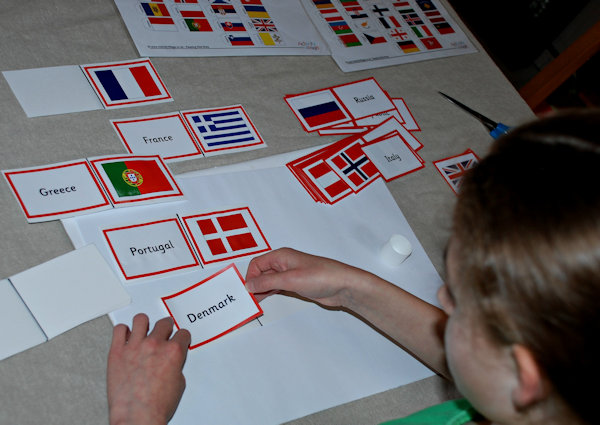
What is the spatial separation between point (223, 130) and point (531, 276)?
2.10 feet

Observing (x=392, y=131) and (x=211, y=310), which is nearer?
(x=211, y=310)

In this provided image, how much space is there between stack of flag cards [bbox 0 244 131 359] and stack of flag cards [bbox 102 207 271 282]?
0.03m

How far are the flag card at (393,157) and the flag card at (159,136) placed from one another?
327mm

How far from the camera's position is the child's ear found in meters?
0.53

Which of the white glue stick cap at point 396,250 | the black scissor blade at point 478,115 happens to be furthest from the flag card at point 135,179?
the black scissor blade at point 478,115

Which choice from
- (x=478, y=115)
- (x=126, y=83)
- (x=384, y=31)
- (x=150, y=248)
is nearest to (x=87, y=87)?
(x=126, y=83)

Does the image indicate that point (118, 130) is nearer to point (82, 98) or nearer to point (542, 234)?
point (82, 98)

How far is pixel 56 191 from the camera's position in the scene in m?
0.84

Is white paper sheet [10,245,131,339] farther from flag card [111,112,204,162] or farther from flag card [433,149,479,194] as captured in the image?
flag card [433,149,479,194]

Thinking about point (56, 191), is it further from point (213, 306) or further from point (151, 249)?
point (213, 306)

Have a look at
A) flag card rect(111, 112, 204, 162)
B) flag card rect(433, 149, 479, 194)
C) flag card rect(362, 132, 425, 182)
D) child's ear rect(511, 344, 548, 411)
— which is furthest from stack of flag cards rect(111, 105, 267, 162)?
child's ear rect(511, 344, 548, 411)

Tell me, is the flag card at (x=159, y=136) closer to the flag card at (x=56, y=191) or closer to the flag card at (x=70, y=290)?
the flag card at (x=56, y=191)

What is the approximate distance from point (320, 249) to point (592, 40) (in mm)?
1120

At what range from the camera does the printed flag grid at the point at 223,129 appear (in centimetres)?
100
